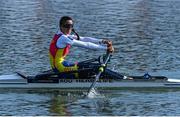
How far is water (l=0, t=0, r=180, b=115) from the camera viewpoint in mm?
19406

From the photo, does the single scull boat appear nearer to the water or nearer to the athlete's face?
the water

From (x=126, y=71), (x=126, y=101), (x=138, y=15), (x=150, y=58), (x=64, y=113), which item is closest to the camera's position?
(x=64, y=113)

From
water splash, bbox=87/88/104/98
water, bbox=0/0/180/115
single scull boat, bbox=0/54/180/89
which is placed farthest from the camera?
single scull boat, bbox=0/54/180/89

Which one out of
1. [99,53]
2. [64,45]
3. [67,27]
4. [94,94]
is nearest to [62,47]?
[64,45]

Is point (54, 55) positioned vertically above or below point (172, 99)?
above

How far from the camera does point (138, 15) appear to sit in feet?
183

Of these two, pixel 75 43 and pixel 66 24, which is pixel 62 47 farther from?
pixel 66 24

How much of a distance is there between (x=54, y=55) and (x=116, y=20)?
2790 cm

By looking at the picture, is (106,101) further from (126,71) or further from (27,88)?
(126,71)

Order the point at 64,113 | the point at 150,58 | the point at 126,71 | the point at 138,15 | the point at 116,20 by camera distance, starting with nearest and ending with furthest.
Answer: the point at 64,113 < the point at 126,71 < the point at 150,58 < the point at 116,20 < the point at 138,15

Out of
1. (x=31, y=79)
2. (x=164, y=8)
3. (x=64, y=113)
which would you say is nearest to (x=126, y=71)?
(x=31, y=79)

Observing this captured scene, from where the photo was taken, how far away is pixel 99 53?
106 ft

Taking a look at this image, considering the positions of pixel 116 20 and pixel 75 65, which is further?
pixel 116 20

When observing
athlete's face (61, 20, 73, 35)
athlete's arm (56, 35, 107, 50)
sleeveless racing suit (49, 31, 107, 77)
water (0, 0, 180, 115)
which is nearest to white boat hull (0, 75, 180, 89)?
water (0, 0, 180, 115)
